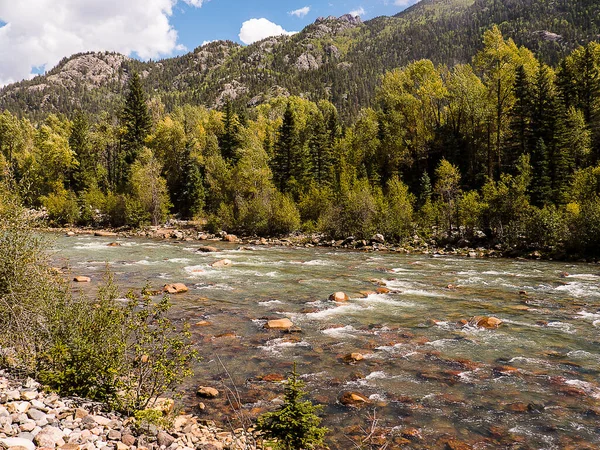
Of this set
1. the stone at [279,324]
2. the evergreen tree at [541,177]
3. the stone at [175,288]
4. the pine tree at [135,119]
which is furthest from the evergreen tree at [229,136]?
the stone at [279,324]

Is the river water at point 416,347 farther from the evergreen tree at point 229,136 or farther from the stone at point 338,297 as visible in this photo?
the evergreen tree at point 229,136

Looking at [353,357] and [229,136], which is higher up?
[229,136]

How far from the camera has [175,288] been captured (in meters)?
19.6

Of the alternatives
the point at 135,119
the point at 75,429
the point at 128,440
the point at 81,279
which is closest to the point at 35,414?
the point at 75,429

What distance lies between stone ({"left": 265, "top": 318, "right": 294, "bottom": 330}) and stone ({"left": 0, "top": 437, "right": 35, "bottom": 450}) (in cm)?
909

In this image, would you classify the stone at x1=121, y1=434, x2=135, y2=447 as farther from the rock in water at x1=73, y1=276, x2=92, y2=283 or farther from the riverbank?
the riverbank

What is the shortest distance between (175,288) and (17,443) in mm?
14425

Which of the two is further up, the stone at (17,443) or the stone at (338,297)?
the stone at (17,443)

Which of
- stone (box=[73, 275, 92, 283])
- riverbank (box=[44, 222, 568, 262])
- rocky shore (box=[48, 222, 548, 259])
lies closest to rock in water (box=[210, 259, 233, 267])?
stone (box=[73, 275, 92, 283])

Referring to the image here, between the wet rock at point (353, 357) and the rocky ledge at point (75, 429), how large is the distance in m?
4.55

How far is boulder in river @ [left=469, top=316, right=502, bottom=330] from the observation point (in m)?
14.4

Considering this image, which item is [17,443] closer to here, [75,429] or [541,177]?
[75,429]

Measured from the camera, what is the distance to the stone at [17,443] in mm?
5291

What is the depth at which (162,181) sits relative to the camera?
59.4 metres
